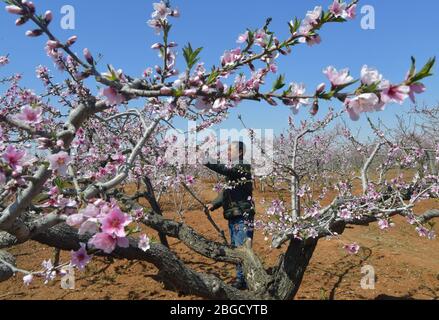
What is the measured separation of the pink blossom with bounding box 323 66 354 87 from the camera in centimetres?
126

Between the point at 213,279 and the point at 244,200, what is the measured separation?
1.91 meters

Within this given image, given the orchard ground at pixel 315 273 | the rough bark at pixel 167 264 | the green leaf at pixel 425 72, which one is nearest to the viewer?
the green leaf at pixel 425 72

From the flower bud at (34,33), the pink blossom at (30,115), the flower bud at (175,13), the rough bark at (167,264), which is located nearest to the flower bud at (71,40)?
the flower bud at (34,33)

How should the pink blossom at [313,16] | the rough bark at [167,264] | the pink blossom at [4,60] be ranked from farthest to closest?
the pink blossom at [4,60]
the rough bark at [167,264]
the pink blossom at [313,16]

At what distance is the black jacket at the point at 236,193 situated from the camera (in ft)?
17.6

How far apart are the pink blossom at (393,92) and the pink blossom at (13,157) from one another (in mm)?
1464

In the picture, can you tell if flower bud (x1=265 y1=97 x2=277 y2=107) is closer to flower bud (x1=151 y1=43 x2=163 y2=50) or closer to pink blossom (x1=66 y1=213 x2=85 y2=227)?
flower bud (x1=151 y1=43 x2=163 y2=50)

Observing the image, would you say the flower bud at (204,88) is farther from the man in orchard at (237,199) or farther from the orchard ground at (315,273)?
the man in orchard at (237,199)

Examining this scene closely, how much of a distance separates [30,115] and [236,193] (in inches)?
166

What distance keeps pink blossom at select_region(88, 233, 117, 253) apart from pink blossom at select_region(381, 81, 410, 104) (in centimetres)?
118

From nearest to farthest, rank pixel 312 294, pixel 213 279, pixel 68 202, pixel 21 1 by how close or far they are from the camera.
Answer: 1. pixel 21 1
2. pixel 68 202
3. pixel 213 279
4. pixel 312 294

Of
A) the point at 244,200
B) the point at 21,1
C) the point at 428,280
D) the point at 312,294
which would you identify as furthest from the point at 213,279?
the point at 428,280

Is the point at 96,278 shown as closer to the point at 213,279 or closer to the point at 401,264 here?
the point at 213,279

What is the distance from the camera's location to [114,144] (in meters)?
4.54
